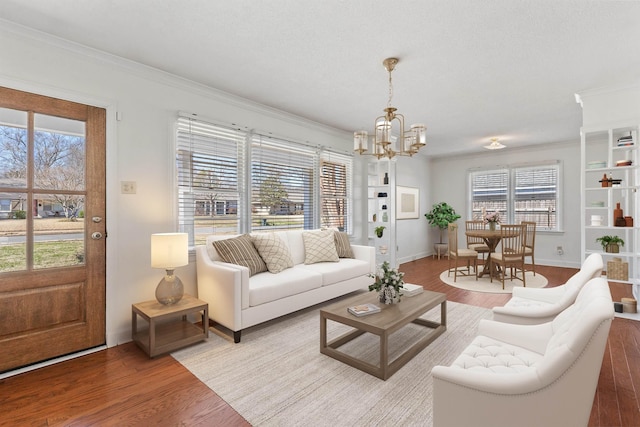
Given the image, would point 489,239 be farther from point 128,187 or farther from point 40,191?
point 40,191

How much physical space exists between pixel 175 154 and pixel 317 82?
174cm

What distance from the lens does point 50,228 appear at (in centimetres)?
254

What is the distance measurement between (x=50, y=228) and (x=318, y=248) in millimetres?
2786

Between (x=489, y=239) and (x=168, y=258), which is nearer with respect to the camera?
(x=168, y=258)

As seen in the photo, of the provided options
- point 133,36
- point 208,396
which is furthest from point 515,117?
point 208,396

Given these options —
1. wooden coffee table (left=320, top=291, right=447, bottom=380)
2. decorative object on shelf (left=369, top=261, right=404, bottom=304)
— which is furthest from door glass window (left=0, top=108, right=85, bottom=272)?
decorative object on shelf (left=369, top=261, right=404, bottom=304)

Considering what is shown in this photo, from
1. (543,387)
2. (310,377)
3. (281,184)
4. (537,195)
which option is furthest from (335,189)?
(537,195)

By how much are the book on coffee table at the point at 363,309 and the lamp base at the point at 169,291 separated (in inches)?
62.3

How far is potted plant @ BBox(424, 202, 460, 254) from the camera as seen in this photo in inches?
291

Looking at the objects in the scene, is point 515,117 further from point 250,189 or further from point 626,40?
point 250,189

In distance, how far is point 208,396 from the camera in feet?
6.66

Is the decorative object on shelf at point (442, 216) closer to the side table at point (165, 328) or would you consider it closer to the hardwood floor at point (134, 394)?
the hardwood floor at point (134, 394)

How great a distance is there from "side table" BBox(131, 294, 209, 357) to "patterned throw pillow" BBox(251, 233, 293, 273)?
90 cm

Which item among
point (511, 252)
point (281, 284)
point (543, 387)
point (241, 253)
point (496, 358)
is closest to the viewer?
point (543, 387)
